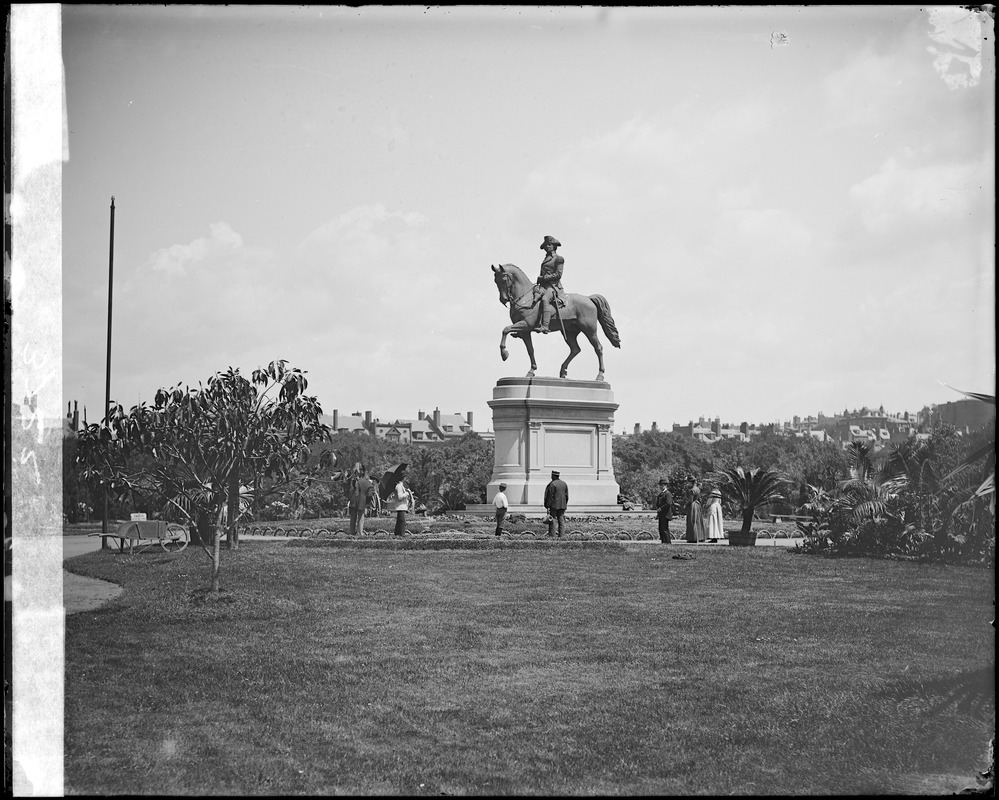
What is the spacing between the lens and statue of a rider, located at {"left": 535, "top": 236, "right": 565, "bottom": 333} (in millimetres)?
25969

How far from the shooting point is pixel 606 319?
27.3m

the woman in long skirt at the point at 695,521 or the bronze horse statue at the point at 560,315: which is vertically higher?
the bronze horse statue at the point at 560,315

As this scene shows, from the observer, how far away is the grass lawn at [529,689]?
573 cm

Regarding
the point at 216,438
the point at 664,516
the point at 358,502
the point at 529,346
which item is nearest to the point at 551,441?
the point at 529,346

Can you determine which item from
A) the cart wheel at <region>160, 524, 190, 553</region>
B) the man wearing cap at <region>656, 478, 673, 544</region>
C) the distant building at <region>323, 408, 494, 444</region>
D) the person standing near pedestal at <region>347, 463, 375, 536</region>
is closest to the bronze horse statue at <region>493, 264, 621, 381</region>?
the person standing near pedestal at <region>347, 463, 375, 536</region>

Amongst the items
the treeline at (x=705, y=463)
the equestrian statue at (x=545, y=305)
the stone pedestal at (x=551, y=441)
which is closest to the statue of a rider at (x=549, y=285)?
the equestrian statue at (x=545, y=305)

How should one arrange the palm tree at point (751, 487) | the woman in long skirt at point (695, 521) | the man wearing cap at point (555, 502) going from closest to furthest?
the woman in long skirt at point (695, 521), the palm tree at point (751, 487), the man wearing cap at point (555, 502)

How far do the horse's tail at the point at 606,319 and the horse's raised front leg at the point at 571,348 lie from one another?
2.52 feet

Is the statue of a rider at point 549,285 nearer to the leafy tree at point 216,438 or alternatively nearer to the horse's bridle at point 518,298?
the horse's bridle at point 518,298

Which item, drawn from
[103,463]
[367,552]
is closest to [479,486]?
[367,552]

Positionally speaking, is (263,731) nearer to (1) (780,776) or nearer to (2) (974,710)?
(1) (780,776)

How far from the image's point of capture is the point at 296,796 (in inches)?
212

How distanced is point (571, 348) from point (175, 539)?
13.2 metres

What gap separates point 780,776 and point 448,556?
33.5 ft
